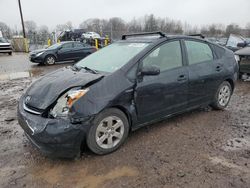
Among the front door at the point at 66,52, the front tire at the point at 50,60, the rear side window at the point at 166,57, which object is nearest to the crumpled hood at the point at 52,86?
the rear side window at the point at 166,57

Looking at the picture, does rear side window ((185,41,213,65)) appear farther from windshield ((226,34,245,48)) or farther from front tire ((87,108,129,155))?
windshield ((226,34,245,48))

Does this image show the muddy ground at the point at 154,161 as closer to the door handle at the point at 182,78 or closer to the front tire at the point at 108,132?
the front tire at the point at 108,132

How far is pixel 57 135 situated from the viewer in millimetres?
2625

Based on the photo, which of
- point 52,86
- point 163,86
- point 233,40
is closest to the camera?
point 52,86

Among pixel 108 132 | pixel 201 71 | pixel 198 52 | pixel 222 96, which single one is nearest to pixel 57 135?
pixel 108 132

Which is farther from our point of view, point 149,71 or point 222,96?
point 222,96

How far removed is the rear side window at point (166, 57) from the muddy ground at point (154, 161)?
1.10 m

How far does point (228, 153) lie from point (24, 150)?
290cm

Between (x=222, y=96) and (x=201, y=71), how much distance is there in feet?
3.41

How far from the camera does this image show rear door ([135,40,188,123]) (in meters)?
3.30

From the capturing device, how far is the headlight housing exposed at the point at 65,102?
8.87 ft

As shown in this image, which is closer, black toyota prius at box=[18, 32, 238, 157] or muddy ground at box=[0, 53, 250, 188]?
muddy ground at box=[0, 53, 250, 188]

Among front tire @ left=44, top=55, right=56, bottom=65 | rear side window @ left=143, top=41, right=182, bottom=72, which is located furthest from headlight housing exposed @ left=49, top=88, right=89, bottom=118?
front tire @ left=44, top=55, right=56, bottom=65

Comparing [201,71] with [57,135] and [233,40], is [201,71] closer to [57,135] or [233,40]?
[57,135]
